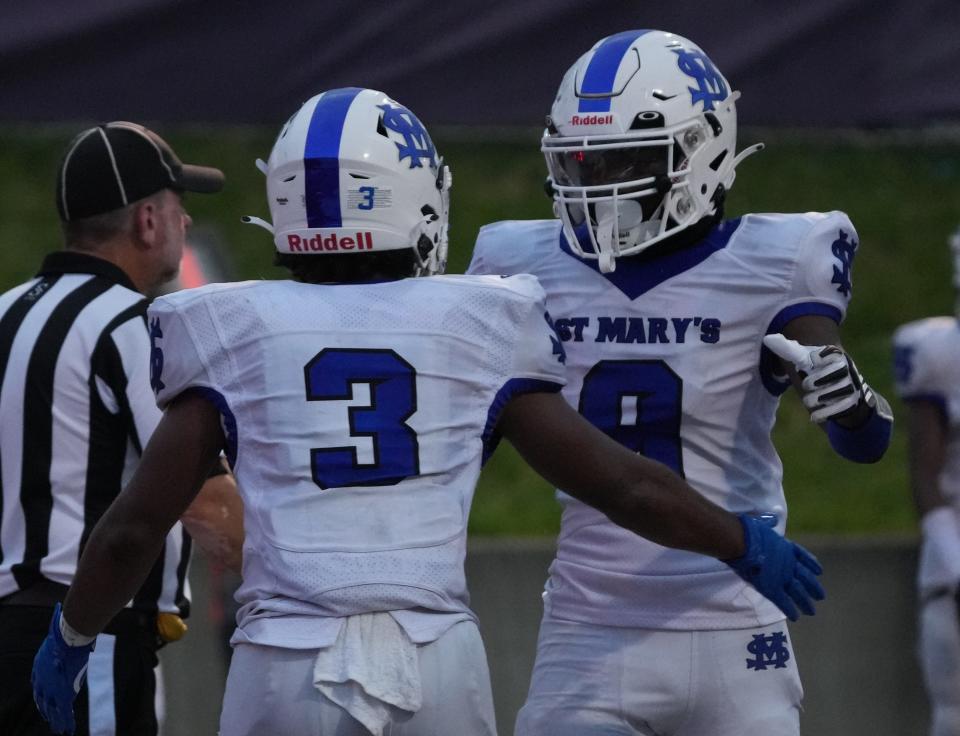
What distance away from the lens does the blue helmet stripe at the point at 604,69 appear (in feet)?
10.9

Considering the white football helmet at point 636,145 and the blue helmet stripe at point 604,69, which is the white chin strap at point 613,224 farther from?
the blue helmet stripe at point 604,69

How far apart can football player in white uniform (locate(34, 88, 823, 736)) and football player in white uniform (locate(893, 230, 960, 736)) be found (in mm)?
2691

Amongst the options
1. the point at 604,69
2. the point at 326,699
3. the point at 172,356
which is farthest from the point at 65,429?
the point at 604,69

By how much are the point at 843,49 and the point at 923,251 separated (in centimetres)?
690

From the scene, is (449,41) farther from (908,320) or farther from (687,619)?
(908,320)

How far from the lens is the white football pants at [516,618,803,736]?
317 centimetres

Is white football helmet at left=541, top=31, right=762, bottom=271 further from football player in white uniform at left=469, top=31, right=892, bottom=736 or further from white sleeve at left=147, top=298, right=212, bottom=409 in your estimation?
white sleeve at left=147, top=298, right=212, bottom=409

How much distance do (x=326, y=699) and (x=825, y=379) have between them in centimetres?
105

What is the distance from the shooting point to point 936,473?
5.47 metres

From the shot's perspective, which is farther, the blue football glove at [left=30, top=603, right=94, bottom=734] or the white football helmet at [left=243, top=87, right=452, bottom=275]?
the blue football glove at [left=30, top=603, right=94, bottom=734]

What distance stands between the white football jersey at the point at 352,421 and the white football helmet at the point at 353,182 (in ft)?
0.40

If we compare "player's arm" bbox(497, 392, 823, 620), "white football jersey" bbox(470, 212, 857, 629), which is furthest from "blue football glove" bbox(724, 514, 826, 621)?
"white football jersey" bbox(470, 212, 857, 629)

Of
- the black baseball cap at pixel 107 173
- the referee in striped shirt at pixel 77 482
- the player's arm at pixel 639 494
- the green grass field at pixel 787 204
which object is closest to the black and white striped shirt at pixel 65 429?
the referee in striped shirt at pixel 77 482

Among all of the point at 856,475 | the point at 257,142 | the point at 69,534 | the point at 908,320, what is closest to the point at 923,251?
the point at 908,320
